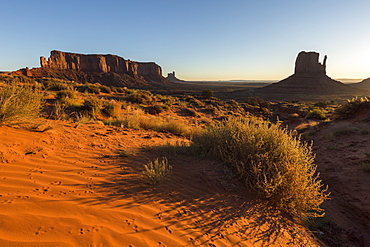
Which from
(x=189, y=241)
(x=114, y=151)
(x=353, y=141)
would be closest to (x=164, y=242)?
(x=189, y=241)

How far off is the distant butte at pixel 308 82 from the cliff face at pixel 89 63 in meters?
69.4

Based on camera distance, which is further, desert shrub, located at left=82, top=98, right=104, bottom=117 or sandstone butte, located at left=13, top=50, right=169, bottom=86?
sandstone butte, located at left=13, top=50, right=169, bottom=86

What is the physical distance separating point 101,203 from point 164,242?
961 millimetres

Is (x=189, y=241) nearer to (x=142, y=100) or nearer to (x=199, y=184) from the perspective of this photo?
(x=199, y=184)

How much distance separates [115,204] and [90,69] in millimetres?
98508

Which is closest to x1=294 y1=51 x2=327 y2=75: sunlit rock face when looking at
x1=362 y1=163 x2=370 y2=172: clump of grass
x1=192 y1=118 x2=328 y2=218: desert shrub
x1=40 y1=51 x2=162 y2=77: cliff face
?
x1=40 y1=51 x2=162 y2=77: cliff face

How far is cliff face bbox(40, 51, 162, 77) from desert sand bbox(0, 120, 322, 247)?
3506 inches

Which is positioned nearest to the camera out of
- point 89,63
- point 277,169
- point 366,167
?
point 277,169

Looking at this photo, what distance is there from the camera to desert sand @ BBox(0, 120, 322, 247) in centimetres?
196

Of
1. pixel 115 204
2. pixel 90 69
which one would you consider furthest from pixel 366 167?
pixel 90 69

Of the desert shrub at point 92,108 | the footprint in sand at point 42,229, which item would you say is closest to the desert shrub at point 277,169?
the footprint in sand at point 42,229

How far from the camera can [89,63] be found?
292ft

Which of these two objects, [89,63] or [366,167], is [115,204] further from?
[89,63]

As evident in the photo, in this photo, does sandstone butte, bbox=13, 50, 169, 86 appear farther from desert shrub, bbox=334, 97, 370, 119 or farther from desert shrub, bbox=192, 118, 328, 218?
desert shrub, bbox=192, 118, 328, 218
